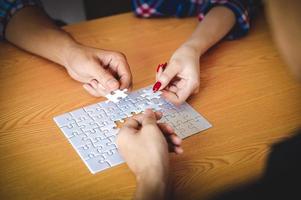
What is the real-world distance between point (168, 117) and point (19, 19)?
680 millimetres

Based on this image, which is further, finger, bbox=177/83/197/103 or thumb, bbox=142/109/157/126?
finger, bbox=177/83/197/103

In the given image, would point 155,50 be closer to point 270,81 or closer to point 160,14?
point 160,14

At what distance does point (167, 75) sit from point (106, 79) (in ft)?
0.60

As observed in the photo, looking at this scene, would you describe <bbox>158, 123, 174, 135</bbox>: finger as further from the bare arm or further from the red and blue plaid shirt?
the red and blue plaid shirt

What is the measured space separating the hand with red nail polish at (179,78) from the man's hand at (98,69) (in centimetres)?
10

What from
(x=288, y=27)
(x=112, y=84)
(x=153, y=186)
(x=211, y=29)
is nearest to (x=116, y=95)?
(x=112, y=84)

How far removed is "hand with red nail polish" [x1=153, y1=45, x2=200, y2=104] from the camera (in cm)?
117

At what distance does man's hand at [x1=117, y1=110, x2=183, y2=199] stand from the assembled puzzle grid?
0.06 metres

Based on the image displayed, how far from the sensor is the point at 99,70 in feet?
3.85

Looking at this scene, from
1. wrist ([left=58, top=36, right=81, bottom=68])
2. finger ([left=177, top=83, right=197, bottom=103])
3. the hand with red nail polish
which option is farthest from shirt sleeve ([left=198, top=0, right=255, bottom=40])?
wrist ([left=58, top=36, right=81, bottom=68])

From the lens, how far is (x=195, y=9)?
1636 mm

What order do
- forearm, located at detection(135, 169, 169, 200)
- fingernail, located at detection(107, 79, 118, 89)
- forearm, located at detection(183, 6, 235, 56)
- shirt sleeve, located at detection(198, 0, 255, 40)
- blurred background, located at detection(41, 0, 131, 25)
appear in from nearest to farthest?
forearm, located at detection(135, 169, 169, 200)
fingernail, located at detection(107, 79, 118, 89)
forearm, located at detection(183, 6, 235, 56)
shirt sleeve, located at detection(198, 0, 255, 40)
blurred background, located at detection(41, 0, 131, 25)

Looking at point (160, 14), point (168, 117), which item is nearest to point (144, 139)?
point (168, 117)

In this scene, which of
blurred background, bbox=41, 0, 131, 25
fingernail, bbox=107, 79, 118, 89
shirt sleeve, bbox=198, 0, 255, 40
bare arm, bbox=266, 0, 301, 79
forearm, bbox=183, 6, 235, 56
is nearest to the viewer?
bare arm, bbox=266, 0, 301, 79
